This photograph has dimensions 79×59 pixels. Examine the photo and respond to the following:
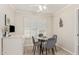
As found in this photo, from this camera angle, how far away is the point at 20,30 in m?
7.63

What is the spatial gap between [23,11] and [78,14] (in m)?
3.84

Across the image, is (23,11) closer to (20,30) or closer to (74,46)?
(20,30)

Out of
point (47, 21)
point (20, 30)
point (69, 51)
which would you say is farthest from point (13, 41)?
point (47, 21)

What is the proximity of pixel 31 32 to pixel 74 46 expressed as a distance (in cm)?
365

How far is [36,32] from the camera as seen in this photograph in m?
7.84
